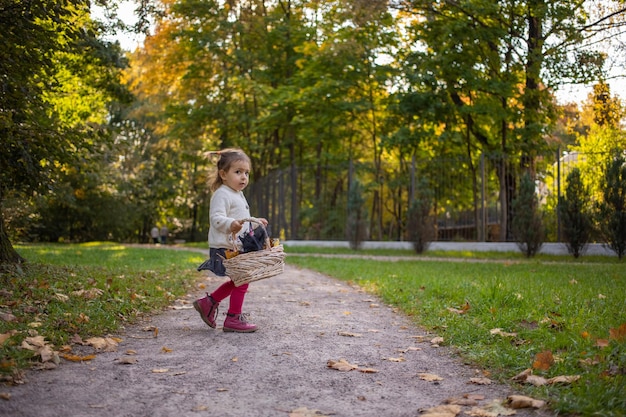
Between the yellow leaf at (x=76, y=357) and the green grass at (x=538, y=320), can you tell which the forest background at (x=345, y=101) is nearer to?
the yellow leaf at (x=76, y=357)

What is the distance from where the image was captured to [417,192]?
18.2 meters

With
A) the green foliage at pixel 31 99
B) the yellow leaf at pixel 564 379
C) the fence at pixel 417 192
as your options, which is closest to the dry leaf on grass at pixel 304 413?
the yellow leaf at pixel 564 379

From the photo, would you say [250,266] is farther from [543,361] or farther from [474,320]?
[543,361]

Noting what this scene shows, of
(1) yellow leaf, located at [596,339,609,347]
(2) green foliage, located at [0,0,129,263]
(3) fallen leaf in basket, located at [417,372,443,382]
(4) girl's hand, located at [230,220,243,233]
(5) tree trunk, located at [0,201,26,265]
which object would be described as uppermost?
(2) green foliage, located at [0,0,129,263]

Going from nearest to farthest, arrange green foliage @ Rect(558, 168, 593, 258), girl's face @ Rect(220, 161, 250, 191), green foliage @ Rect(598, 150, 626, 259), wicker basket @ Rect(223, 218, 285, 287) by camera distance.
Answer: wicker basket @ Rect(223, 218, 285, 287), girl's face @ Rect(220, 161, 250, 191), green foliage @ Rect(598, 150, 626, 259), green foliage @ Rect(558, 168, 593, 258)

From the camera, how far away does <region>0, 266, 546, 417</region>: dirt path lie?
3.26m

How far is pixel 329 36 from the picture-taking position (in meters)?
23.4

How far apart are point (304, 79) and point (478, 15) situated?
848cm

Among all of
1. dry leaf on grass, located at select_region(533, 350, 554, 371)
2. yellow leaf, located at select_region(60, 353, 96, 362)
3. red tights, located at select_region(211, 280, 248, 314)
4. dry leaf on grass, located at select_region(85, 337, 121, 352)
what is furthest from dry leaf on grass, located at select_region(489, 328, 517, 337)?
yellow leaf, located at select_region(60, 353, 96, 362)

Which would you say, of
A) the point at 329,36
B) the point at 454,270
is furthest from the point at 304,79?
the point at 454,270

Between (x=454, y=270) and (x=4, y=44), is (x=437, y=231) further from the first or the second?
(x=4, y=44)

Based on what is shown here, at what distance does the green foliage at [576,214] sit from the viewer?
14.8 meters

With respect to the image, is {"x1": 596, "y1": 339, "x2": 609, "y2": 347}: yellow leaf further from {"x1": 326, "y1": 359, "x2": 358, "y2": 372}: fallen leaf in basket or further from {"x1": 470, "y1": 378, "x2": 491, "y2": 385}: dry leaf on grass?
{"x1": 326, "y1": 359, "x2": 358, "y2": 372}: fallen leaf in basket

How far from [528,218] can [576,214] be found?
1.13 m
